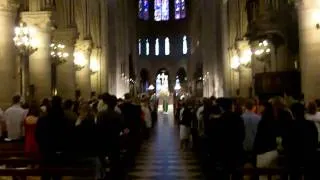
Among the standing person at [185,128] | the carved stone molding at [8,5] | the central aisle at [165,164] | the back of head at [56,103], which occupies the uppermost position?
the carved stone molding at [8,5]

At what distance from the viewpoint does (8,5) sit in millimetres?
18219

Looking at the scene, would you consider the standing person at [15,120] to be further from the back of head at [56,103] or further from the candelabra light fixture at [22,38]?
the candelabra light fixture at [22,38]

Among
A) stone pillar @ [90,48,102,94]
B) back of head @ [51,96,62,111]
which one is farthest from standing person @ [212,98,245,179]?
stone pillar @ [90,48,102,94]

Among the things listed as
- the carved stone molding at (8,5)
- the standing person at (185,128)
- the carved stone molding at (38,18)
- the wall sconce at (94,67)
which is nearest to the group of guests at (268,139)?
the standing person at (185,128)

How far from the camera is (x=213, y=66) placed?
4928cm

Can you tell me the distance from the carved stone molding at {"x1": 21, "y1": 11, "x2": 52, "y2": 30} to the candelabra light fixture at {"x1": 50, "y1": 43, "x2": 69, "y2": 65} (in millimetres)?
3167

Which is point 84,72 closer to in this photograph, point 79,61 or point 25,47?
point 79,61

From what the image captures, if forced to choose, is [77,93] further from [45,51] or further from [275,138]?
[275,138]

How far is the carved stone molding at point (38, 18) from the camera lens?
2366cm

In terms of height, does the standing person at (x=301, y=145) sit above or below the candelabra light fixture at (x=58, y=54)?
below

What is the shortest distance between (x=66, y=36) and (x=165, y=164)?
14099mm

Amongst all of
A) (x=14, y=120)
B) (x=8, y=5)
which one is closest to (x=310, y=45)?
(x=14, y=120)

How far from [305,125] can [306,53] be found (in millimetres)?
8685

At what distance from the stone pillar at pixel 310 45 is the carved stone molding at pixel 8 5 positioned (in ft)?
29.0
